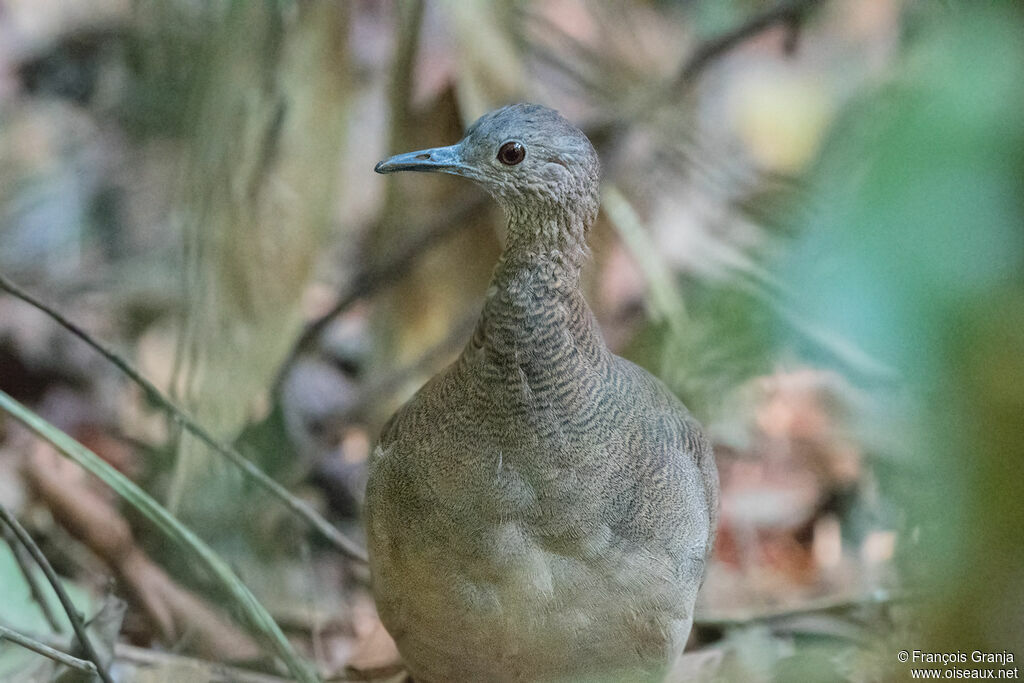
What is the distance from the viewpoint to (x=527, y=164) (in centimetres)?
188

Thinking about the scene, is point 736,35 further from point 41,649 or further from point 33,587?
point 41,649

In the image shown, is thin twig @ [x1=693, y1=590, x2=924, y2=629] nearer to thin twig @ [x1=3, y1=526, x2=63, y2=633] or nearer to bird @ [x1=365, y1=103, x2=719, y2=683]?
bird @ [x1=365, y1=103, x2=719, y2=683]

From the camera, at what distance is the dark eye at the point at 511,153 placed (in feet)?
6.14

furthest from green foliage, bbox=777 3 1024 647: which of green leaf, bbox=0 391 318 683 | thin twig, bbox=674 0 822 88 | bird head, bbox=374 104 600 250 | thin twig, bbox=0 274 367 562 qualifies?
thin twig, bbox=674 0 822 88

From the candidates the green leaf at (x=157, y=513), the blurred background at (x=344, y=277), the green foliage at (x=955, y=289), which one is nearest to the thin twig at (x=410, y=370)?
the blurred background at (x=344, y=277)

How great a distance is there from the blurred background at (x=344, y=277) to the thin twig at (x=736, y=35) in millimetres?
13

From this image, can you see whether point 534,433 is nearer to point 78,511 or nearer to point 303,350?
point 78,511

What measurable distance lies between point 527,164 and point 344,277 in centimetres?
248

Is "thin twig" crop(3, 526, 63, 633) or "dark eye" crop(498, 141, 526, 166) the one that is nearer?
"dark eye" crop(498, 141, 526, 166)

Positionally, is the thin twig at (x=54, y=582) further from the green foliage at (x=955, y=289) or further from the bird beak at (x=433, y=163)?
the green foliage at (x=955, y=289)

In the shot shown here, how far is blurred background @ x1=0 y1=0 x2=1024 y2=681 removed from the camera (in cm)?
259

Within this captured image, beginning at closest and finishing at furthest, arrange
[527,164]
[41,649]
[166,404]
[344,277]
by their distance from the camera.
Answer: [41,649], [527,164], [166,404], [344,277]

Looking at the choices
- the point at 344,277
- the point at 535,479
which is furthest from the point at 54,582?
the point at 344,277

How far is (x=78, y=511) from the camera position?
2.88 meters
